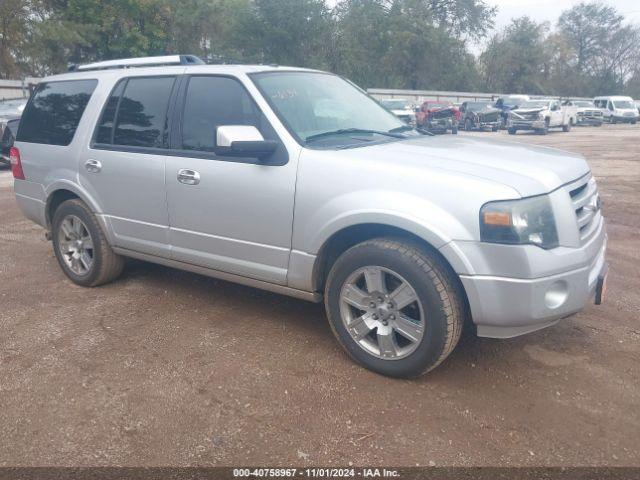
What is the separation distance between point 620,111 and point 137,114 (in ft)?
137

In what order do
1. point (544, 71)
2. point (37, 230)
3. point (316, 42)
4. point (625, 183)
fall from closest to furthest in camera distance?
point (37, 230), point (625, 183), point (316, 42), point (544, 71)

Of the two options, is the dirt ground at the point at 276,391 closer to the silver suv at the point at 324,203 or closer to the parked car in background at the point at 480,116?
the silver suv at the point at 324,203

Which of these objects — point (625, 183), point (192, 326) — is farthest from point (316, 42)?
point (192, 326)

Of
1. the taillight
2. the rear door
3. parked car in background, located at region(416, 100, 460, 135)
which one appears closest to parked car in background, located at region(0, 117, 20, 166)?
the taillight

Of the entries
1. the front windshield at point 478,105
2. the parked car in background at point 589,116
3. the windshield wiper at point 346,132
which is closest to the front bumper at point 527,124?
the front windshield at point 478,105

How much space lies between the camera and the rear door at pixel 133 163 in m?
4.29

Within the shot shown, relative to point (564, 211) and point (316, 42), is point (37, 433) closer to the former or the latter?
point (564, 211)

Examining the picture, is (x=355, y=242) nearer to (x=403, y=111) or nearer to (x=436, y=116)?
(x=403, y=111)

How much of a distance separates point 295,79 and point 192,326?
1965 millimetres

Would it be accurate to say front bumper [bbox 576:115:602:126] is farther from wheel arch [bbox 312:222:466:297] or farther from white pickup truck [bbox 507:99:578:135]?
wheel arch [bbox 312:222:466:297]

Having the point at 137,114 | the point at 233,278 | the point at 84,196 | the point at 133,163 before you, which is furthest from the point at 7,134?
the point at 233,278

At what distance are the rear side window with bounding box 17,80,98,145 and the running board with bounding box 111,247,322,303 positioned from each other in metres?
1.17

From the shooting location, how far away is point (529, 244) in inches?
116

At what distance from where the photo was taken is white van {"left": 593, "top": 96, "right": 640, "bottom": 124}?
38.9 m
